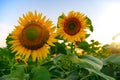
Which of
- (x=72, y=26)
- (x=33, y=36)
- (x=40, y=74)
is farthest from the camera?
(x=72, y=26)

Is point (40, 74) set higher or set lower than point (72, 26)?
lower

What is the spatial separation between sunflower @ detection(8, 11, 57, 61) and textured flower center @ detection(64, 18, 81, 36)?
1.05 meters

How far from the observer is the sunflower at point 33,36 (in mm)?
2846

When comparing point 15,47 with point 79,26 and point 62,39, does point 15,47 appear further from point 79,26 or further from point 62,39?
point 79,26

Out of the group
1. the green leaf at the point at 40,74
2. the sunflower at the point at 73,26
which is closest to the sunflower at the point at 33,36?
the green leaf at the point at 40,74

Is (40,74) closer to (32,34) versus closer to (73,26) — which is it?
(32,34)

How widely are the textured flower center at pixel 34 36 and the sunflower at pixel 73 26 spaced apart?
912mm

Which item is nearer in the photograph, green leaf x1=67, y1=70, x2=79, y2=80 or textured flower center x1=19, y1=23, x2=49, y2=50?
textured flower center x1=19, y1=23, x2=49, y2=50

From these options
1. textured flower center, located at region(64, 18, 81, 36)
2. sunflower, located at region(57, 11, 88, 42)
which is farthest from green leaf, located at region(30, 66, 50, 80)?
textured flower center, located at region(64, 18, 81, 36)

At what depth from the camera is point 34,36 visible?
9.40 ft

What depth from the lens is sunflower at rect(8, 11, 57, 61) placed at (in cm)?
285

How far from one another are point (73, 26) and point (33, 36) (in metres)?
1.21

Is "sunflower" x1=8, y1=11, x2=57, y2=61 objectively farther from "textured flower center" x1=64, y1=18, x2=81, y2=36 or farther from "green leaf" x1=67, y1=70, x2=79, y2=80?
"textured flower center" x1=64, y1=18, x2=81, y2=36

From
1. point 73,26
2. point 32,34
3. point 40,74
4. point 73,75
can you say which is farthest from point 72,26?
point 40,74
